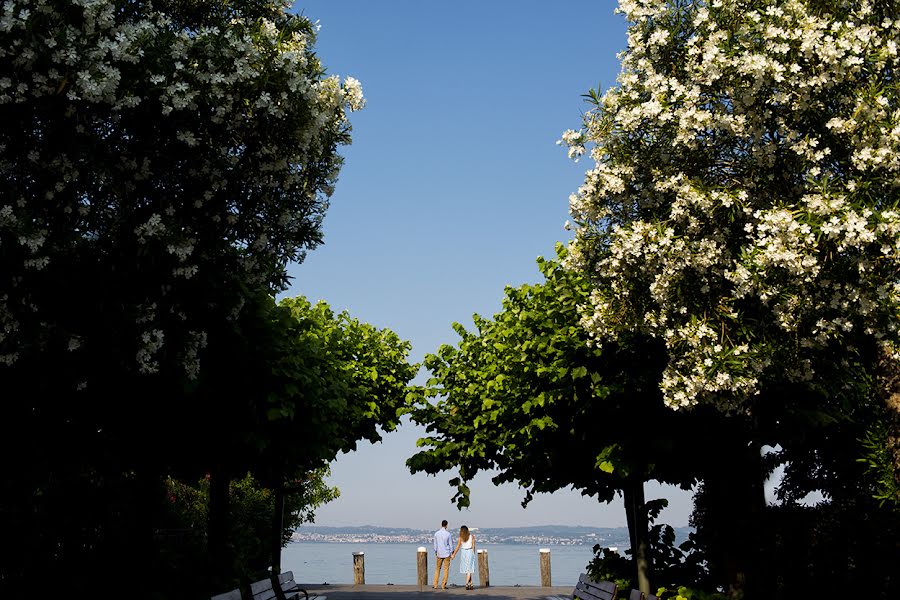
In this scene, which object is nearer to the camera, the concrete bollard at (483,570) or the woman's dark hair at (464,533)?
the woman's dark hair at (464,533)

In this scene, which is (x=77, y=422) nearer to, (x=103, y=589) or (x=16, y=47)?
(x=103, y=589)

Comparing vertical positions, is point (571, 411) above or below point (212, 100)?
below

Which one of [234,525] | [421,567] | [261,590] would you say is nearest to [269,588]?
[261,590]

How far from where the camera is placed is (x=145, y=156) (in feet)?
35.7

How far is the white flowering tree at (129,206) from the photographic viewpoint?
9.91m

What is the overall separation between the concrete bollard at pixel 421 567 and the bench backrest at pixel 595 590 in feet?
42.4

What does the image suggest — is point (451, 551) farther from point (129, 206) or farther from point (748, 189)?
point (129, 206)

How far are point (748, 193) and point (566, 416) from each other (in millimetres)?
6046

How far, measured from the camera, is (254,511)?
30453 mm

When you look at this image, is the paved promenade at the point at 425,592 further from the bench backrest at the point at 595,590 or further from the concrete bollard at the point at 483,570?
the bench backrest at the point at 595,590

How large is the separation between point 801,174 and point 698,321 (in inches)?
89.5

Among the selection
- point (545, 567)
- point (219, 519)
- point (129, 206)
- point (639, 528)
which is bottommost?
point (545, 567)

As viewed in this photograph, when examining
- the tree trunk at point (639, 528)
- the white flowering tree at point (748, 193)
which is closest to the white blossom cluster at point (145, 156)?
the white flowering tree at point (748, 193)

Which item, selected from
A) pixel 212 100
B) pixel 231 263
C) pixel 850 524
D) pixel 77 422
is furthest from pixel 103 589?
pixel 850 524
